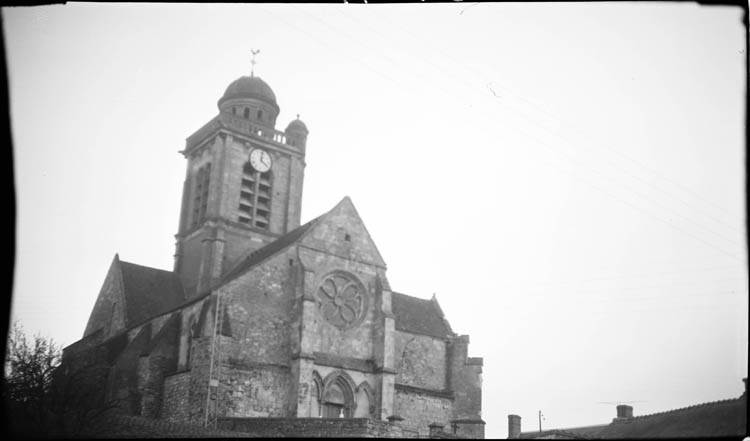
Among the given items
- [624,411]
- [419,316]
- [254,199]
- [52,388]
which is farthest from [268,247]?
[624,411]

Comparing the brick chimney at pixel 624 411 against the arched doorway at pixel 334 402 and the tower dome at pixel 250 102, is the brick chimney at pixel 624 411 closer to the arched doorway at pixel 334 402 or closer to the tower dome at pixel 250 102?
the arched doorway at pixel 334 402

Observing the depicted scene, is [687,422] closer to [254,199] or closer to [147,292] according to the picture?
[254,199]

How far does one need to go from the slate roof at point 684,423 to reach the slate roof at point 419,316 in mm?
11146

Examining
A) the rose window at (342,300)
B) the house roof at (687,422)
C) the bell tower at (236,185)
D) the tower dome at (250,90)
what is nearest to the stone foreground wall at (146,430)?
the rose window at (342,300)

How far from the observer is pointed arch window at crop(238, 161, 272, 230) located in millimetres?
40594

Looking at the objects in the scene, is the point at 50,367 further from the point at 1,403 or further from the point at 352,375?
the point at 1,403

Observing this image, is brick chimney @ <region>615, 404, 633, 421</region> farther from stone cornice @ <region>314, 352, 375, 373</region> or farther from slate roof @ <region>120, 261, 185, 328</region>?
slate roof @ <region>120, 261, 185, 328</region>

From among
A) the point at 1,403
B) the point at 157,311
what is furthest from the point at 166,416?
the point at 1,403

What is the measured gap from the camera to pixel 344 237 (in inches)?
1277

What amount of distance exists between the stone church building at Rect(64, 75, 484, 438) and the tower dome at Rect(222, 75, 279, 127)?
2.12 feet

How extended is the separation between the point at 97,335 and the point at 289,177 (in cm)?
1373

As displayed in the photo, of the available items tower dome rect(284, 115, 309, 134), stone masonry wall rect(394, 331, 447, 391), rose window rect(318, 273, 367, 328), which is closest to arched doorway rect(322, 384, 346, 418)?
rose window rect(318, 273, 367, 328)

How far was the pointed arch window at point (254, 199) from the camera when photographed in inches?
1598

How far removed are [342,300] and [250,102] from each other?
1639 centimetres
